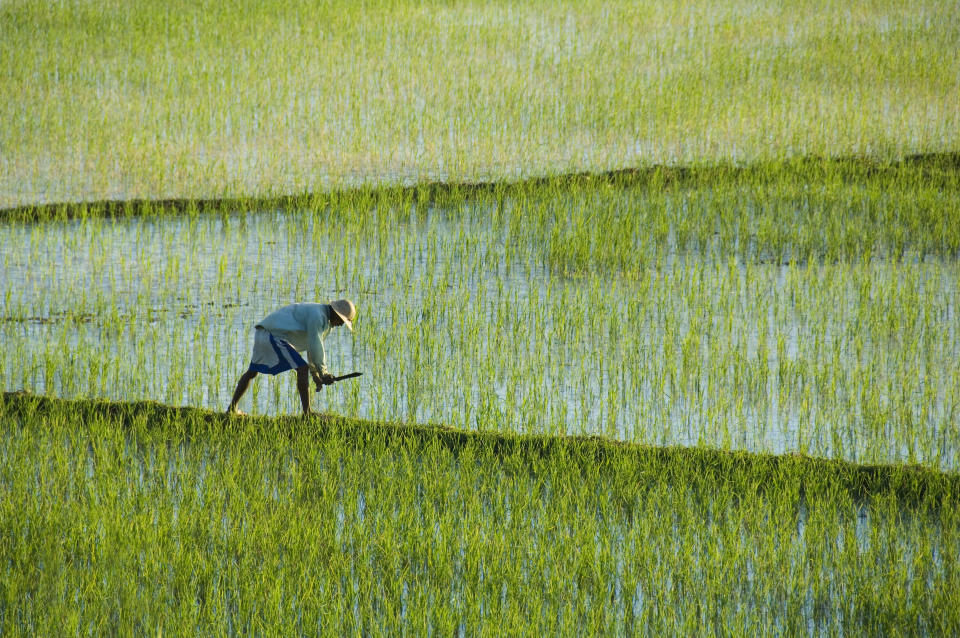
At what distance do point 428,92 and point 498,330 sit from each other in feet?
13.9

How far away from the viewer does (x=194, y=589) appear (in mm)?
2969

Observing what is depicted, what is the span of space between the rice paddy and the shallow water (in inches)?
0.9

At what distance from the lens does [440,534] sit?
3271 millimetres

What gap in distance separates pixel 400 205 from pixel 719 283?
2.02 metres

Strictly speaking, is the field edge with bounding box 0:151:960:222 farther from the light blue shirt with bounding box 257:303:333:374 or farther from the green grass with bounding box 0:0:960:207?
the light blue shirt with bounding box 257:303:333:374

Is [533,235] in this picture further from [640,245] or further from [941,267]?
[941,267]

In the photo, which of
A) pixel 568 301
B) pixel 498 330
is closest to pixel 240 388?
pixel 498 330

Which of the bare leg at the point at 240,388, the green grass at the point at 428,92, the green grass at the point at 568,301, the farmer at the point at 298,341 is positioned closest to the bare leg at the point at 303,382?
the farmer at the point at 298,341

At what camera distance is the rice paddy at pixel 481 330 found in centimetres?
308

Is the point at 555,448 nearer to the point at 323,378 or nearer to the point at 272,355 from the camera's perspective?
the point at 323,378

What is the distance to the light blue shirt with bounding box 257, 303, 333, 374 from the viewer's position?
4.05 metres

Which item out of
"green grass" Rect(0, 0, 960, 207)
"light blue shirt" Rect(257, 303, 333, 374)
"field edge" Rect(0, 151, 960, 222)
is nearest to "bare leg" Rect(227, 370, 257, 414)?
"light blue shirt" Rect(257, 303, 333, 374)

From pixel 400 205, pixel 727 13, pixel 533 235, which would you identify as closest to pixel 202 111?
pixel 400 205

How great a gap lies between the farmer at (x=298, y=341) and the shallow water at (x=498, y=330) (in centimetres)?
24
